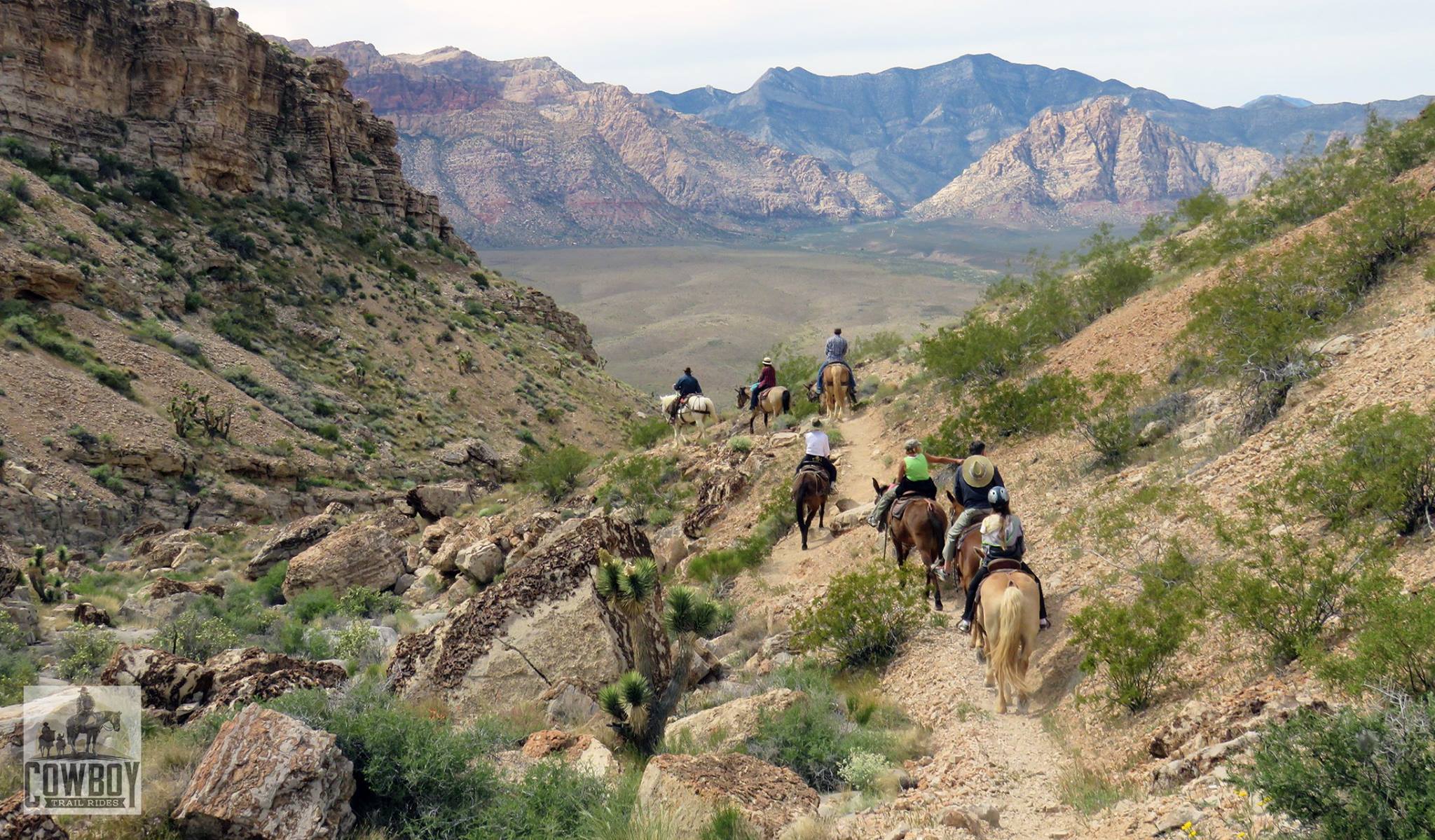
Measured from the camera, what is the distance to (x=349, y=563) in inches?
684

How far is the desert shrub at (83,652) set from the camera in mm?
11094

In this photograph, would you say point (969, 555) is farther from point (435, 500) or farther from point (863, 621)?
point (435, 500)

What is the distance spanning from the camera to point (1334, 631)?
6.48 metres

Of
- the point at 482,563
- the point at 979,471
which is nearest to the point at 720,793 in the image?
the point at 979,471

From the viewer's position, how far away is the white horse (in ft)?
80.1

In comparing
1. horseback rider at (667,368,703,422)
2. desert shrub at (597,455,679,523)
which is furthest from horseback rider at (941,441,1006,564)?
horseback rider at (667,368,703,422)

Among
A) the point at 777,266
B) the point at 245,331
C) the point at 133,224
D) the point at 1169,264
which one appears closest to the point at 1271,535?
the point at 1169,264

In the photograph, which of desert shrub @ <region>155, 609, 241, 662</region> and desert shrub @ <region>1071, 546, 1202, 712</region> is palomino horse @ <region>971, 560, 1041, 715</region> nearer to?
desert shrub @ <region>1071, 546, 1202, 712</region>

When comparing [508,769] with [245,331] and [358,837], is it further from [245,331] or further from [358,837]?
[245,331]

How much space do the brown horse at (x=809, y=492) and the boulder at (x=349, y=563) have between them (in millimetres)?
8505

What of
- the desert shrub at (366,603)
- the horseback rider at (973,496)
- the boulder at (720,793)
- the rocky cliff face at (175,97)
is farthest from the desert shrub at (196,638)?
the rocky cliff face at (175,97)

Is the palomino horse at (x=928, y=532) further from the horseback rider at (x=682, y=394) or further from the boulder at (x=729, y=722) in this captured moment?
the horseback rider at (x=682, y=394)

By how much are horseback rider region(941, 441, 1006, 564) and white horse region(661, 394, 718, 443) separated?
1426cm

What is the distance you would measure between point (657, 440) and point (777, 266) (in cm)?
14257
